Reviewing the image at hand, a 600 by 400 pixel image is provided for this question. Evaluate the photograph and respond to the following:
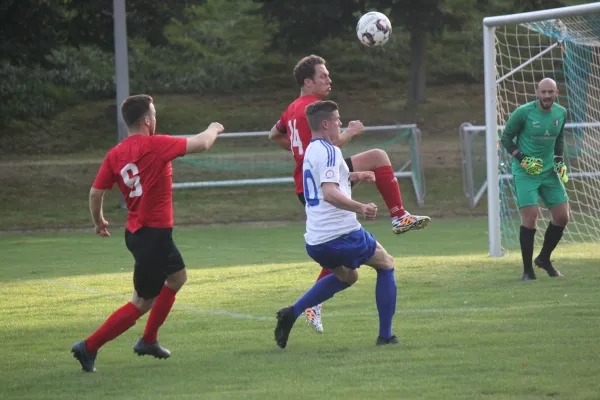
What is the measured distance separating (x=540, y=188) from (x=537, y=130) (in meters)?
0.60

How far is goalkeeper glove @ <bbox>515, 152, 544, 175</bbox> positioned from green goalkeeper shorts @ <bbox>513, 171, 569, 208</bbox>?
11 cm

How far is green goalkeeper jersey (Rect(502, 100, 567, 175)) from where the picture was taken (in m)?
10.7

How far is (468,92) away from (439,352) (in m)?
29.6

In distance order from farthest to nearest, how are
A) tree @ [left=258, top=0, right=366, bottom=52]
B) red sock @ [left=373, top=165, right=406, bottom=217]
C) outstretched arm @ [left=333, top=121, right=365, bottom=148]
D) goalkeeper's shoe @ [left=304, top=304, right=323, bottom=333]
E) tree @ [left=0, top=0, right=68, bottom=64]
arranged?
tree @ [left=258, top=0, right=366, bottom=52]
tree @ [left=0, top=0, right=68, bottom=64]
red sock @ [left=373, top=165, right=406, bottom=217]
goalkeeper's shoe @ [left=304, top=304, right=323, bottom=333]
outstretched arm @ [left=333, top=121, right=365, bottom=148]

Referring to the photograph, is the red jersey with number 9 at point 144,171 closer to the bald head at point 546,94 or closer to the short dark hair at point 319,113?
the short dark hair at point 319,113

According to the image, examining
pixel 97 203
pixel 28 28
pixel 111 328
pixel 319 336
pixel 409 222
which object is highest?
pixel 28 28

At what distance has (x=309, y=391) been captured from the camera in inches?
227

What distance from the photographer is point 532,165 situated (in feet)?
34.6

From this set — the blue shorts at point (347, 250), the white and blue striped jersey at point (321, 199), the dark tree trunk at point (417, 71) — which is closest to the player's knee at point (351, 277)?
the blue shorts at point (347, 250)

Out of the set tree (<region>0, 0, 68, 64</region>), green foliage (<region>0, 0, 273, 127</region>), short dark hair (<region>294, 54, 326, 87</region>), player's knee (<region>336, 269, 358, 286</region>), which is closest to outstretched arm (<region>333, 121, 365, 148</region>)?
short dark hair (<region>294, 54, 326, 87</region>)

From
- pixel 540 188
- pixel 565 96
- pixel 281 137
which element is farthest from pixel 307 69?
pixel 565 96

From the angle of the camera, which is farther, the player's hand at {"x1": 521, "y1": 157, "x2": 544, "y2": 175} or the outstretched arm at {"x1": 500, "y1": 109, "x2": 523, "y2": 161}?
the outstretched arm at {"x1": 500, "y1": 109, "x2": 523, "y2": 161}

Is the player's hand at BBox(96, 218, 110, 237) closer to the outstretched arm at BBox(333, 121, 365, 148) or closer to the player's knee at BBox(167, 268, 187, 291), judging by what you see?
the player's knee at BBox(167, 268, 187, 291)

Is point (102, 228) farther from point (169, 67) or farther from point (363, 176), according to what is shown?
point (169, 67)
